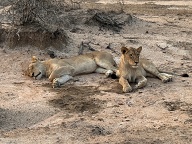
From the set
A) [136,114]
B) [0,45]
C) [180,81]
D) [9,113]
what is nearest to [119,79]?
[180,81]

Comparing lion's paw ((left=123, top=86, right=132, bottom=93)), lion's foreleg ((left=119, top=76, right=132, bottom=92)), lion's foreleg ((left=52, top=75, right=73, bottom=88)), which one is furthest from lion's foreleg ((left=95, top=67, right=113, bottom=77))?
lion's paw ((left=123, top=86, right=132, bottom=93))

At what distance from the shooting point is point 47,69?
28.5 feet

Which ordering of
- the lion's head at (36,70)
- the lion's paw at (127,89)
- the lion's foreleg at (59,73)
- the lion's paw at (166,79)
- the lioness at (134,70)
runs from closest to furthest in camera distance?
the lion's paw at (127,89)
the lioness at (134,70)
the lion's paw at (166,79)
the lion's foreleg at (59,73)
the lion's head at (36,70)

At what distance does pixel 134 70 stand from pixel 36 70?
69.2 inches

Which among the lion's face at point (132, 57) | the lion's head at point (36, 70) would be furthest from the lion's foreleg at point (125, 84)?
the lion's head at point (36, 70)

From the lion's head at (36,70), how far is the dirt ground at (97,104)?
11cm

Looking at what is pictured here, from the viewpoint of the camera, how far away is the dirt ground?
19.4 feet

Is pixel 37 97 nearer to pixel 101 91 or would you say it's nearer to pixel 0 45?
pixel 101 91

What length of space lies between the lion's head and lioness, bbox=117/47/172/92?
1.38m

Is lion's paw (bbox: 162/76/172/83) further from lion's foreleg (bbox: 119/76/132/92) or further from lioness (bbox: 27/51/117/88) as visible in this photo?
lioness (bbox: 27/51/117/88)

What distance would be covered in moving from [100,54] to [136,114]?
8.44 ft

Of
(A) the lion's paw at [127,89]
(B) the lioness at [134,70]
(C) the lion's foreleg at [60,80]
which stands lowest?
(C) the lion's foreleg at [60,80]

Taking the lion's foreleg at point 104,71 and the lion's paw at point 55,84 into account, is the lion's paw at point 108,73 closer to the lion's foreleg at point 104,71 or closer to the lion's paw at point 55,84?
the lion's foreleg at point 104,71

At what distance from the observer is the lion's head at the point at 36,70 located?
855cm
